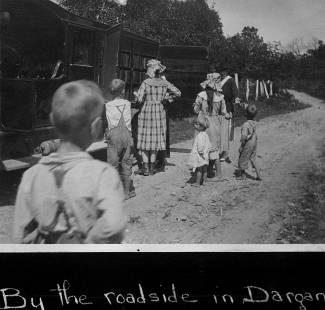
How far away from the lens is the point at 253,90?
1147 centimetres

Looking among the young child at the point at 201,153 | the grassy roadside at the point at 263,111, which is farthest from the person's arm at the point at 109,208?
the grassy roadside at the point at 263,111

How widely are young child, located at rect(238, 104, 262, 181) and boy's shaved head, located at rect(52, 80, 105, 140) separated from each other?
11.9ft

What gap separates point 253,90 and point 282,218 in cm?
842

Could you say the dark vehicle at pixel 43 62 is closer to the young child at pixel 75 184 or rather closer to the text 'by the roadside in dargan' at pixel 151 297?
the text 'by the roadside in dargan' at pixel 151 297

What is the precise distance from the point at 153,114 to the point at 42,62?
1608 millimetres

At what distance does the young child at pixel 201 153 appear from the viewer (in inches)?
200

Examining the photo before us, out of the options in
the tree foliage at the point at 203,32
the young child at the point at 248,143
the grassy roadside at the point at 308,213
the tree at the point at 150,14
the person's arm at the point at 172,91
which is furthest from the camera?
the person's arm at the point at 172,91

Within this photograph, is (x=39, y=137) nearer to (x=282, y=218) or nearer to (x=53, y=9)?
(x=53, y=9)

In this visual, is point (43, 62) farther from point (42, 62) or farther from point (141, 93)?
point (141, 93)

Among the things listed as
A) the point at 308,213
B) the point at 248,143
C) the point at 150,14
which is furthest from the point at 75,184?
the point at 150,14

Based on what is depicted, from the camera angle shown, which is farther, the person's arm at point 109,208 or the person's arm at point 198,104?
the person's arm at point 198,104

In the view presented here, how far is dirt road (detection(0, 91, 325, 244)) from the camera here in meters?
3.12

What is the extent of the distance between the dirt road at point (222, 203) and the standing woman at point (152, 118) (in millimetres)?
347

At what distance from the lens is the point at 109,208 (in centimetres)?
180
